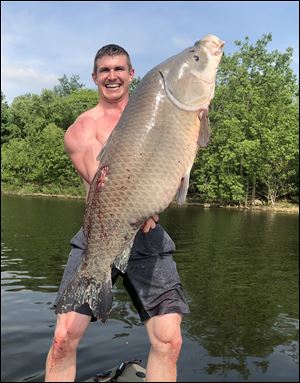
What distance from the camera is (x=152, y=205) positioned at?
3.02 m

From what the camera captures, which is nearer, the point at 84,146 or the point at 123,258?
the point at 123,258

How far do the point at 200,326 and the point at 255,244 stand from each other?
45.4 feet

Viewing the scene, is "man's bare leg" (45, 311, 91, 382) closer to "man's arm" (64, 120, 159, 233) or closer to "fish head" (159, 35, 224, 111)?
"man's arm" (64, 120, 159, 233)

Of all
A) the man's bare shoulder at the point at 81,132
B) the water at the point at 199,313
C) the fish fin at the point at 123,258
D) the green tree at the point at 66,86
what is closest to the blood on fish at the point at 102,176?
the fish fin at the point at 123,258

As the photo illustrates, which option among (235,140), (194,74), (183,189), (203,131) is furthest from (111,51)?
(235,140)

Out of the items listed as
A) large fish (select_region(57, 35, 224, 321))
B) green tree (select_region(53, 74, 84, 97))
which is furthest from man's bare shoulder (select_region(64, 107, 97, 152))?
green tree (select_region(53, 74, 84, 97))

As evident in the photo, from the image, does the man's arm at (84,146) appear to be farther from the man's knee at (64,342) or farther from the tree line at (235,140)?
the tree line at (235,140)

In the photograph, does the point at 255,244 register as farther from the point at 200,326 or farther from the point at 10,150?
the point at 10,150

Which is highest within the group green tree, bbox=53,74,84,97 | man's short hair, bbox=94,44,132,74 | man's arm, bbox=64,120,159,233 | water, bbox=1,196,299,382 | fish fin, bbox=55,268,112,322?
green tree, bbox=53,74,84,97

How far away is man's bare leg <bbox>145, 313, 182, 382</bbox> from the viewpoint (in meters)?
3.96

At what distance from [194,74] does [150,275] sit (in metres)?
1.79

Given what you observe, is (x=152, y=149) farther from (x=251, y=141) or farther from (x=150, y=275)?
(x=251, y=141)

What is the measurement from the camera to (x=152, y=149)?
3.04 metres

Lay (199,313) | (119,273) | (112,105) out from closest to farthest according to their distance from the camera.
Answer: (119,273), (112,105), (199,313)
